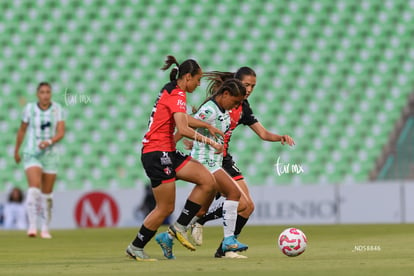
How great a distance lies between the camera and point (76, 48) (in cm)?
1816

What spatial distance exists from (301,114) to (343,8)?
247 centimetres

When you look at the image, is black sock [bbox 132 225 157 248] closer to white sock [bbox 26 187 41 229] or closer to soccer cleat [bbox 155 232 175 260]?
soccer cleat [bbox 155 232 175 260]

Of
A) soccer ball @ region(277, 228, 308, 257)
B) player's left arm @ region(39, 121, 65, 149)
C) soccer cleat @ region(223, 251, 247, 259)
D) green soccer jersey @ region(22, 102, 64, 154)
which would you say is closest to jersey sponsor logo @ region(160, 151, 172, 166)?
soccer cleat @ region(223, 251, 247, 259)

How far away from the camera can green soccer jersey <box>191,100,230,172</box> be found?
6.94 m

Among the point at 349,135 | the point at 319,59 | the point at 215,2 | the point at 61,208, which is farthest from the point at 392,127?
the point at 61,208

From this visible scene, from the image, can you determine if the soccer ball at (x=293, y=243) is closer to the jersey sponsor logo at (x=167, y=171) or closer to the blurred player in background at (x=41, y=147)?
the jersey sponsor logo at (x=167, y=171)

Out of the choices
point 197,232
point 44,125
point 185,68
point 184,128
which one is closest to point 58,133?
point 44,125

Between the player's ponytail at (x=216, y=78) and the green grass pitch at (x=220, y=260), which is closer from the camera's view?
the green grass pitch at (x=220, y=260)

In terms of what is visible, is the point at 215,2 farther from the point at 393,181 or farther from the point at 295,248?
the point at 295,248

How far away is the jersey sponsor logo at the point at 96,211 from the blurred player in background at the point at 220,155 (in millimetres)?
7914

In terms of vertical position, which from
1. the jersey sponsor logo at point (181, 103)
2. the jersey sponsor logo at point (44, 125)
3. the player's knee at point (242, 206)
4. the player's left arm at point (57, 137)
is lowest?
the player's knee at point (242, 206)

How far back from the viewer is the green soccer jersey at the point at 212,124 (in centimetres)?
694

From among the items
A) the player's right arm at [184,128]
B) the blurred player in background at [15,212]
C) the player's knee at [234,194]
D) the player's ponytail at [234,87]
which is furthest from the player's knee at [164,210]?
the blurred player in background at [15,212]

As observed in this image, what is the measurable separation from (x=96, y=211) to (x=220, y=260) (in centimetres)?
878
